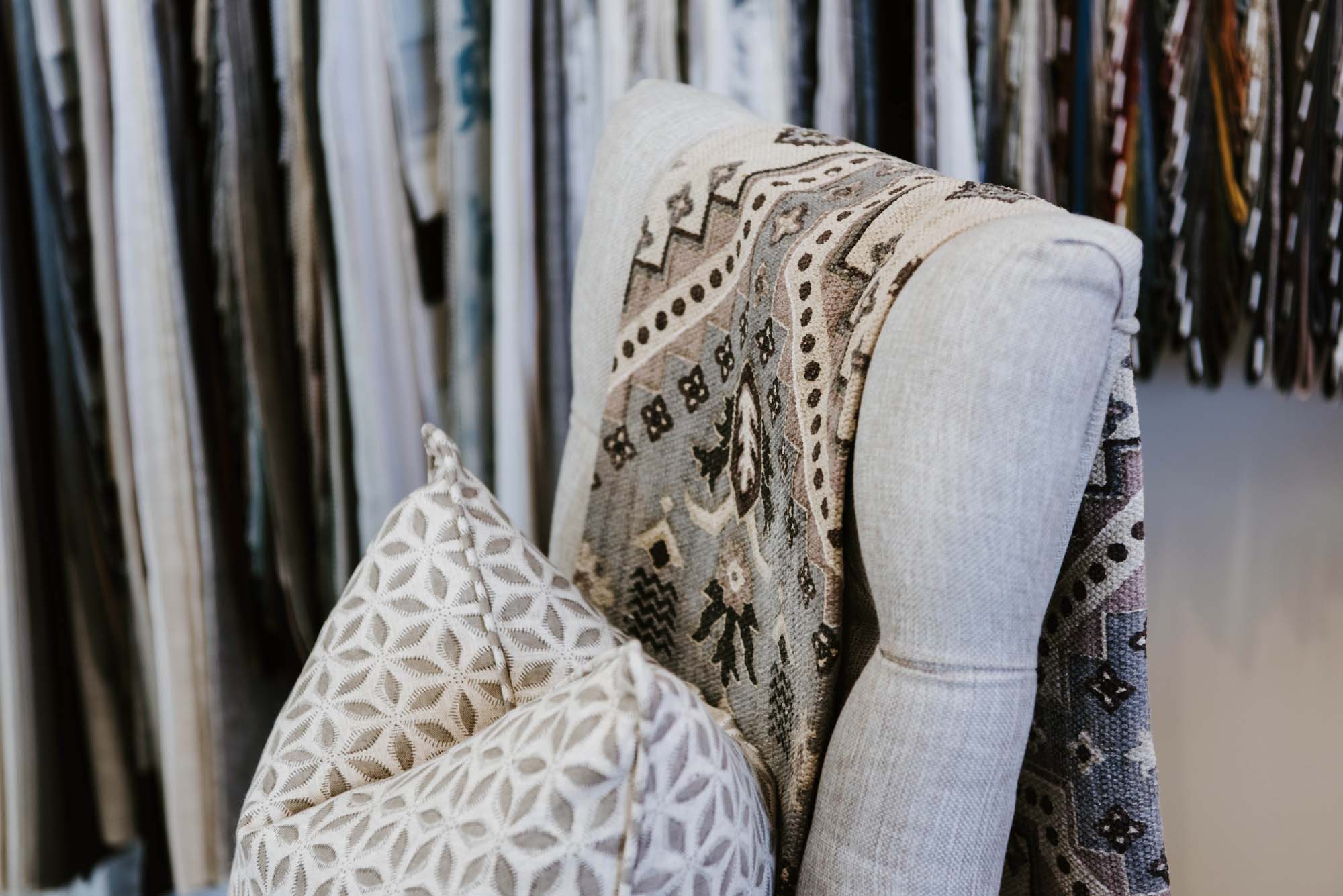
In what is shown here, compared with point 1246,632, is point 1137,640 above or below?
above

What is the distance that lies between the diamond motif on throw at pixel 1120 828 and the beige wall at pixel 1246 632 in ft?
2.33

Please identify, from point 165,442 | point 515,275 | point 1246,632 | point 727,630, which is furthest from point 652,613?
point 1246,632

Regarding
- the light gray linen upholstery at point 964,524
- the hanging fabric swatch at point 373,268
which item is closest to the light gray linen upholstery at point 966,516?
Result: the light gray linen upholstery at point 964,524

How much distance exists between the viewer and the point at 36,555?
996 mm

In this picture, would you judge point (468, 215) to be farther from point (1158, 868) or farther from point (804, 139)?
point (1158, 868)

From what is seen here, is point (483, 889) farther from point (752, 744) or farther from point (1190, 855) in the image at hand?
point (1190, 855)

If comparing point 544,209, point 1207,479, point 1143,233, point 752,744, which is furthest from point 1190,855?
point 544,209

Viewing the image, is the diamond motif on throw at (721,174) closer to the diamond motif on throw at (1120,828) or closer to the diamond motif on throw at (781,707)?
the diamond motif on throw at (781,707)

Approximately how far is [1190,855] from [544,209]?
1.00 metres

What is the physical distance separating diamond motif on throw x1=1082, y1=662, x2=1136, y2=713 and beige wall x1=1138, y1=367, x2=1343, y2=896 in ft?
2.34

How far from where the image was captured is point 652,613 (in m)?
0.66

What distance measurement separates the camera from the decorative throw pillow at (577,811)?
0.39 metres

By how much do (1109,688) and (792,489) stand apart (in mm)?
166

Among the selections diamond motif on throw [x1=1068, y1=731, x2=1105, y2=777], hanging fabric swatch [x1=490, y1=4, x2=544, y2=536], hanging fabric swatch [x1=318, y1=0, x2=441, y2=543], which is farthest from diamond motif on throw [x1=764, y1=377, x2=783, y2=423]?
hanging fabric swatch [x1=318, y1=0, x2=441, y2=543]
